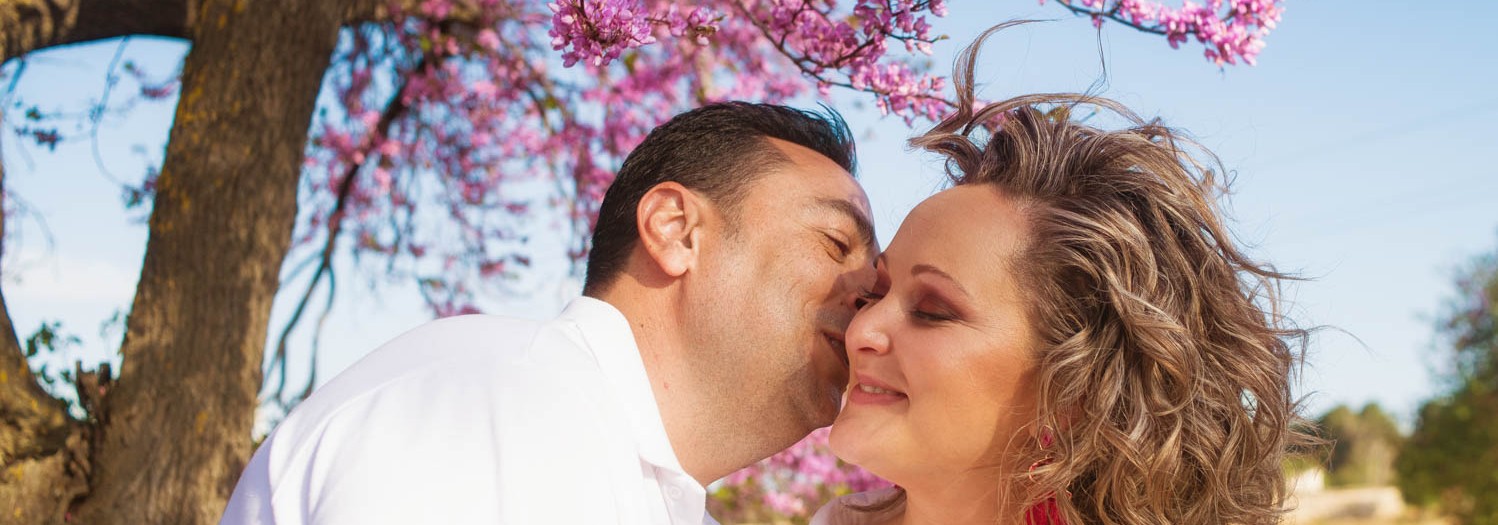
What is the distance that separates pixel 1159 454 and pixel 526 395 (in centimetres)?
132

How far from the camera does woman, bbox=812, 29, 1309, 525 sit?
2395 mm

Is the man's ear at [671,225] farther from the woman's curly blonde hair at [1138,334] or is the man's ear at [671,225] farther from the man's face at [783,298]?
the woman's curly blonde hair at [1138,334]

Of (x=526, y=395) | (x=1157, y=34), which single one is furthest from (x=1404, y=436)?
(x=526, y=395)

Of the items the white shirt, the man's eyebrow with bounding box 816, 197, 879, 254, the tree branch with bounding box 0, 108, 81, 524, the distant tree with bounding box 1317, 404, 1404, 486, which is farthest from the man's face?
the distant tree with bounding box 1317, 404, 1404, 486

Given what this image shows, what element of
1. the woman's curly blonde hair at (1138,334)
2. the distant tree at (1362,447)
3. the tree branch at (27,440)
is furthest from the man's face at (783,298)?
the distant tree at (1362,447)

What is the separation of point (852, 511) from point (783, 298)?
801 mm

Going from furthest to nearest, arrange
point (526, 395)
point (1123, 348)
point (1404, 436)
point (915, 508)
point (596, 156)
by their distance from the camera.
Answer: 1. point (1404, 436)
2. point (596, 156)
3. point (915, 508)
4. point (1123, 348)
5. point (526, 395)

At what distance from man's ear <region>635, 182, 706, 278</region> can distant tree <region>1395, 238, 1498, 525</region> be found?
21.0 metres

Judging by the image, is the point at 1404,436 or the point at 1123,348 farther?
the point at 1404,436

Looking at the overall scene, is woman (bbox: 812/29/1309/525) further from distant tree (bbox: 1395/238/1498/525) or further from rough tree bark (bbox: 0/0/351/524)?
distant tree (bbox: 1395/238/1498/525)

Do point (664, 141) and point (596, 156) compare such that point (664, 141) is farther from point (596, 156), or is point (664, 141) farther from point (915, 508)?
point (596, 156)

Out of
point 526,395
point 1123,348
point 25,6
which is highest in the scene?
point 25,6

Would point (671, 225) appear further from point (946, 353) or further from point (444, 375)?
point (444, 375)

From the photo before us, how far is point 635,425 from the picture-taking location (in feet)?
8.01
